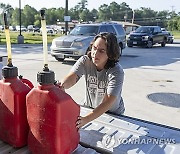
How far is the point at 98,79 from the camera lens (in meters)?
2.13

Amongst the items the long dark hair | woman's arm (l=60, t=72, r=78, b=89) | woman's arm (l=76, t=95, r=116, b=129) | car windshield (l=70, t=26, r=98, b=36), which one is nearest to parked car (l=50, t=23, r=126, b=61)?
car windshield (l=70, t=26, r=98, b=36)

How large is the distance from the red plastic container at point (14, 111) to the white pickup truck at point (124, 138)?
0.05 m

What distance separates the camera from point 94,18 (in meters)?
104

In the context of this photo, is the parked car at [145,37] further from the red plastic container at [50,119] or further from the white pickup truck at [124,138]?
the red plastic container at [50,119]

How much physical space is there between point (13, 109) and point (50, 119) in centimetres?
23

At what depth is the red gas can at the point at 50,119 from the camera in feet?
3.50

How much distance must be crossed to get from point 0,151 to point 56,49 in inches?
367

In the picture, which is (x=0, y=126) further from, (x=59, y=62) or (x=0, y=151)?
(x=59, y=62)

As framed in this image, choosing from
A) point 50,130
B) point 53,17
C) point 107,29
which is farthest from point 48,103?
point 53,17

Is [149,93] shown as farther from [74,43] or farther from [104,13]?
[104,13]

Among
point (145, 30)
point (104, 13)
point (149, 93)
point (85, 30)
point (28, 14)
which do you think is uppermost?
point (104, 13)

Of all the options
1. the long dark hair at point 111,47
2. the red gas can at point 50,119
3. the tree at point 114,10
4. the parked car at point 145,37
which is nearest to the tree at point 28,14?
the tree at point 114,10

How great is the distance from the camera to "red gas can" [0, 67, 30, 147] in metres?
1.20

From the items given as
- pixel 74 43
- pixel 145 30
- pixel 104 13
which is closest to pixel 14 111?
pixel 74 43
